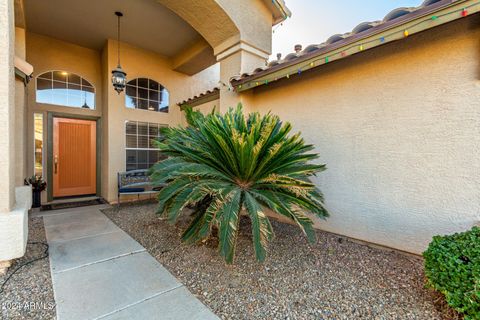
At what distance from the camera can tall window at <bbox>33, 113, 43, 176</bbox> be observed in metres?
5.63

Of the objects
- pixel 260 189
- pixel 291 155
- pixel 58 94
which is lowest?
pixel 260 189

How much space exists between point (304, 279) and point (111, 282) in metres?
2.12

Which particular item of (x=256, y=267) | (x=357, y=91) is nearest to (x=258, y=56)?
(x=357, y=91)

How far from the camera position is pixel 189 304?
2039 millimetres

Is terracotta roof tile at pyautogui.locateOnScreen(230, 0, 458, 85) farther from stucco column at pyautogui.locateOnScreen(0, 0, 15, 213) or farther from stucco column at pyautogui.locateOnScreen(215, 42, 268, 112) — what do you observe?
stucco column at pyautogui.locateOnScreen(0, 0, 15, 213)

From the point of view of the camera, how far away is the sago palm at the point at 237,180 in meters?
2.39

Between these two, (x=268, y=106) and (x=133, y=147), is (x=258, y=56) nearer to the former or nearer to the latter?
(x=268, y=106)

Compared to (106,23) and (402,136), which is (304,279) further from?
(106,23)

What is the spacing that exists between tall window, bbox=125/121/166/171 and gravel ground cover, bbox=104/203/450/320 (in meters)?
3.56

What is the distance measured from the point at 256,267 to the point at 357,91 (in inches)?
116

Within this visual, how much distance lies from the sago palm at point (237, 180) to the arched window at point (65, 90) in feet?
16.4

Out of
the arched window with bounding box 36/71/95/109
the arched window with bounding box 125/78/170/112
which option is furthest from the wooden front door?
the arched window with bounding box 125/78/170/112

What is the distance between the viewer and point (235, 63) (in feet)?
16.4

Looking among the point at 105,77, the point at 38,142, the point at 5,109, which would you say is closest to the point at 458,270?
the point at 5,109
